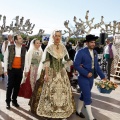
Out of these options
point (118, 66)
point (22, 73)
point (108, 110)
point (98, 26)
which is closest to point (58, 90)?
point (22, 73)

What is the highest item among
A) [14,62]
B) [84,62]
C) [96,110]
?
[84,62]

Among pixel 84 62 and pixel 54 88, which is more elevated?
pixel 84 62

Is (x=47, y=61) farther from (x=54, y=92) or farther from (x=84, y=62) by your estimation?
(x=84, y=62)

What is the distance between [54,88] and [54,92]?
0.07 m

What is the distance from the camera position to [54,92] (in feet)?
16.5

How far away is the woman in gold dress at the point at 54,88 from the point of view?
5.02 meters

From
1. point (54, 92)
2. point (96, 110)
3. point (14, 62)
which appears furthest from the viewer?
point (96, 110)

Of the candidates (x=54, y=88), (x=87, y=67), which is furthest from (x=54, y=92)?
(x=87, y=67)

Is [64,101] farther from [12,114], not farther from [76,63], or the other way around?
[12,114]

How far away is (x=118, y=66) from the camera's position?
39.1ft

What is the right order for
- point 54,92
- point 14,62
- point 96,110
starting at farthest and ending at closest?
point 96,110 < point 14,62 < point 54,92

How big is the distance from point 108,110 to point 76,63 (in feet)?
5.74

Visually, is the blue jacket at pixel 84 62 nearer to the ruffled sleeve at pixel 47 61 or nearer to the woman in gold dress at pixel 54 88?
the woman in gold dress at pixel 54 88

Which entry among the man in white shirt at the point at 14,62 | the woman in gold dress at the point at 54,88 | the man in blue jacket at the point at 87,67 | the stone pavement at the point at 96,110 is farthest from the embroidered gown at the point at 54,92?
the man in white shirt at the point at 14,62
